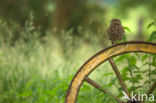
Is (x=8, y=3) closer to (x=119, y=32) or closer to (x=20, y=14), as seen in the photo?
(x=20, y=14)

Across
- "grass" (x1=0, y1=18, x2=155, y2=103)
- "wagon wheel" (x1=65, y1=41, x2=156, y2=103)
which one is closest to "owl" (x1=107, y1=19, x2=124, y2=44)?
"wagon wheel" (x1=65, y1=41, x2=156, y2=103)

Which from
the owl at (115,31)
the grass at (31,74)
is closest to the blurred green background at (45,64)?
the grass at (31,74)

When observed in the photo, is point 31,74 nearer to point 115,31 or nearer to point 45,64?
point 45,64

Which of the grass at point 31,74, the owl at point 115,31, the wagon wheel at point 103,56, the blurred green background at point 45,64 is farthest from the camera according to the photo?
the grass at point 31,74

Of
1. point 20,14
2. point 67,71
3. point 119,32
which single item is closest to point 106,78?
point 67,71

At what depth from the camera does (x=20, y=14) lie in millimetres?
12938

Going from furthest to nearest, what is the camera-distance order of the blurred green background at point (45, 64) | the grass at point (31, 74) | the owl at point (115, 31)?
1. the grass at point (31, 74)
2. the blurred green background at point (45, 64)
3. the owl at point (115, 31)

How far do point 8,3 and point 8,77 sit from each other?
8.83 meters

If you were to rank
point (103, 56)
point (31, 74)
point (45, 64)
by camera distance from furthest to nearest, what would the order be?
point (45, 64) → point (31, 74) → point (103, 56)

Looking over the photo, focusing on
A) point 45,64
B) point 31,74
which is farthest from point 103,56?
point 45,64

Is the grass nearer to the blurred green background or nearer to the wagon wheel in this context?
the blurred green background

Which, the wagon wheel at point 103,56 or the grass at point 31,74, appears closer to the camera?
the wagon wheel at point 103,56

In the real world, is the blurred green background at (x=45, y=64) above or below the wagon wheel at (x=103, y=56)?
above

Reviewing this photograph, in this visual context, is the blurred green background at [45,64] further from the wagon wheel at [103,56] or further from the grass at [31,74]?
the wagon wheel at [103,56]
